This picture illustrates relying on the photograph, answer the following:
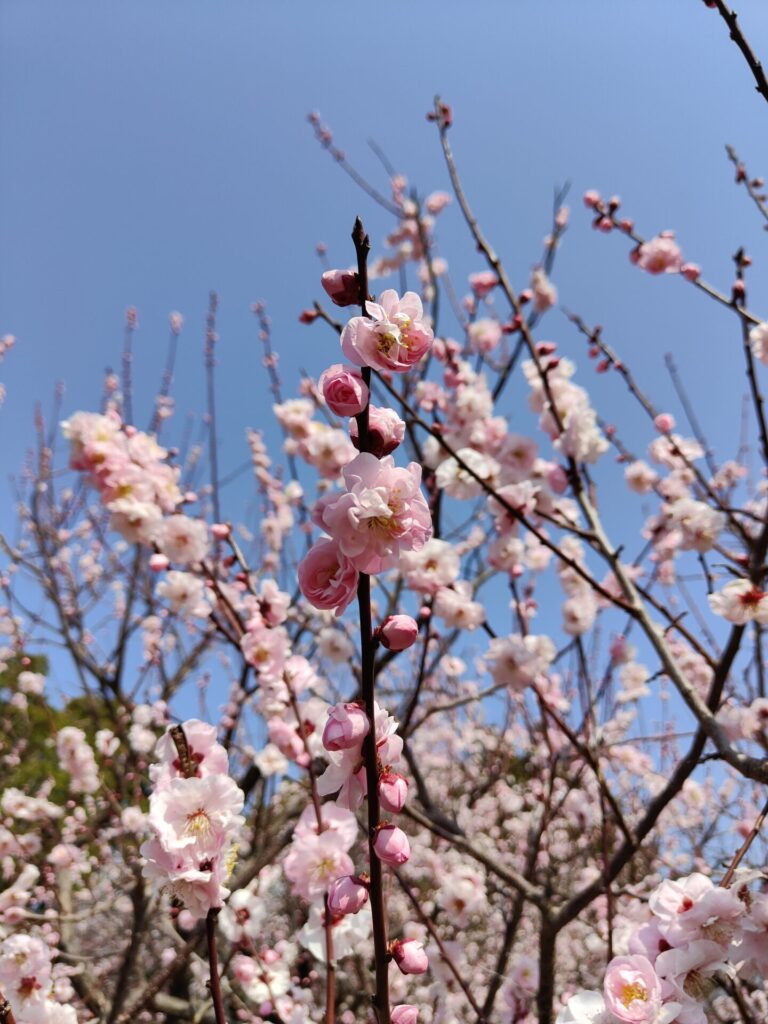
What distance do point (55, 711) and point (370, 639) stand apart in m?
13.7

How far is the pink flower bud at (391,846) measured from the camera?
86 centimetres

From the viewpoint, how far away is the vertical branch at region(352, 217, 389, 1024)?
82 cm

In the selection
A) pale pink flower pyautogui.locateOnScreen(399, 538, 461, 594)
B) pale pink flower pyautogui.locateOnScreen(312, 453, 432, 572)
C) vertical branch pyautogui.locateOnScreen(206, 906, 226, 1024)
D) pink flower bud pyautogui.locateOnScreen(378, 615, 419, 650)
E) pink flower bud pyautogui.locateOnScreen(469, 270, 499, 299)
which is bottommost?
vertical branch pyautogui.locateOnScreen(206, 906, 226, 1024)

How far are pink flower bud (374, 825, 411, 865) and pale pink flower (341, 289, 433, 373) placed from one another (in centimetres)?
69

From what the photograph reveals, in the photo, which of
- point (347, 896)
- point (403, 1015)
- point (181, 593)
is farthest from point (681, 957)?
point (181, 593)

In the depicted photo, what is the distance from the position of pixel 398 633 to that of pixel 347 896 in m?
0.44

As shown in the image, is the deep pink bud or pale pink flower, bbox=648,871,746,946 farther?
pale pink flower, bbox=648,871,746,946

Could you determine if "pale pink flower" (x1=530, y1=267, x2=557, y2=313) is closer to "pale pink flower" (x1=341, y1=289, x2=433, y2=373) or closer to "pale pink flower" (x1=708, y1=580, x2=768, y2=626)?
"pale pink flower" (x1=708, y1=580, x2=768, y2=626)

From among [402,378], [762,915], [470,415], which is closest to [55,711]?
[402,378]

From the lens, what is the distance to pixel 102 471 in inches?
104

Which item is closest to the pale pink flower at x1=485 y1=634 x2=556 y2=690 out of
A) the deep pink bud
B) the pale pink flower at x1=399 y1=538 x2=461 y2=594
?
the pale pink flower at x1=399 y1=538 x2=461 y2=594

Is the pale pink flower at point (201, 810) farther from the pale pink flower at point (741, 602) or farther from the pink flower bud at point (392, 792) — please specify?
the pale pink flower at point (741, 602)

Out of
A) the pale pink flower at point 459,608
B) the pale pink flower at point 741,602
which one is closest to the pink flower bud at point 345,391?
the pale pink flower at point 741,602

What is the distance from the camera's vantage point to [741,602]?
1.99m
